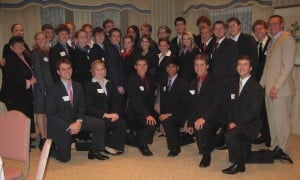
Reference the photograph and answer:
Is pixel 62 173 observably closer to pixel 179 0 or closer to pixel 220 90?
pixel 220 90

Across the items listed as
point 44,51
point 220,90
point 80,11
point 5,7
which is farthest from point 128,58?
point 5,7

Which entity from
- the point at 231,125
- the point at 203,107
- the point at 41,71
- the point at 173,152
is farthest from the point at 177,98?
the point at 41,71

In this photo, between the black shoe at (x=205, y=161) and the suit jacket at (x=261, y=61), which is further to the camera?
the suit jacket at (x=261, y=61)

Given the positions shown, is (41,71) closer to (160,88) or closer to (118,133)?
(118,133)

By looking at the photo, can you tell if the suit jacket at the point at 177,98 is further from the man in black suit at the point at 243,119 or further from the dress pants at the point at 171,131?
the man in black suit at the point at 243,119

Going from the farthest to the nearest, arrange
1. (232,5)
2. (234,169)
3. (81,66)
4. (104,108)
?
(232,5)
(81,66)
(104,108)
(234,169)

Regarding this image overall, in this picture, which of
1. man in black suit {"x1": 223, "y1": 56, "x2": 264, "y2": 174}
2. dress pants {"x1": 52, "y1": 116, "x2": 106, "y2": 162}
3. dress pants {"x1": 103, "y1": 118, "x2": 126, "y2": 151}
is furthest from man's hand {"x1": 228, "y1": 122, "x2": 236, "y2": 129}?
dress pants {"x1": 52, "y1": 116, "x2": 106, "y2": 162}

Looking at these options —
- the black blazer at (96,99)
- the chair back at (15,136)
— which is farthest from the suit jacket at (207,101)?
the chair back at (15,136)

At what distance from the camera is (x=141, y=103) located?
13.1 feet

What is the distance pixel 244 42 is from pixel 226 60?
32 centimetres

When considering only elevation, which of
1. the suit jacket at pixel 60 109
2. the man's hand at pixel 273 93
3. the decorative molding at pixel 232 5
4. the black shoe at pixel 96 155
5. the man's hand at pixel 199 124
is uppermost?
the decorative molding at pixel 232 5

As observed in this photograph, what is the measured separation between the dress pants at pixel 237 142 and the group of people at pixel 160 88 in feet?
0.03

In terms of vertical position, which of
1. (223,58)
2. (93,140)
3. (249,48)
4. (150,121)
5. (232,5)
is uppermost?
(232,5)

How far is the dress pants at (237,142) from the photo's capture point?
3205mm
